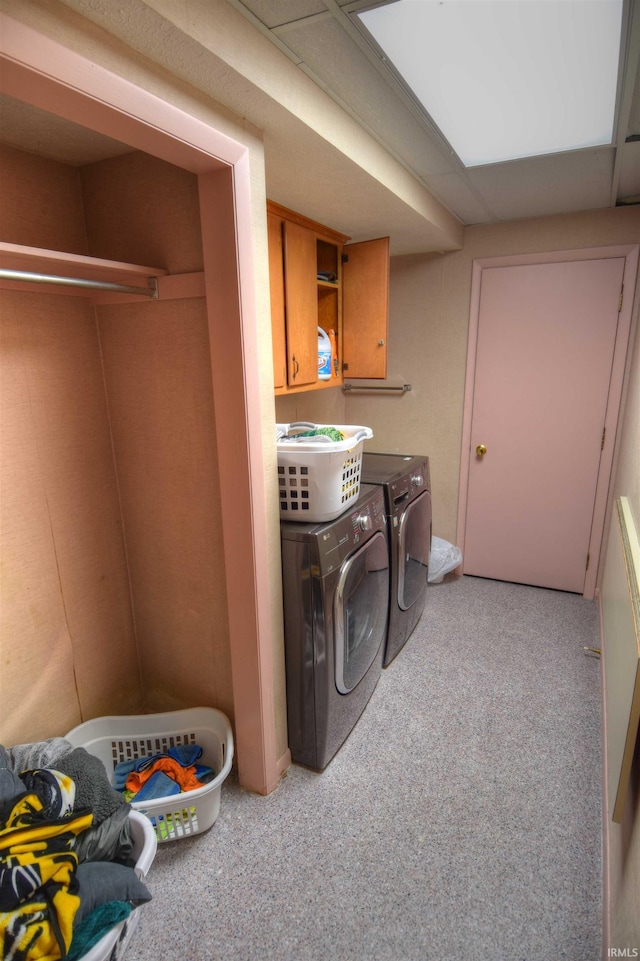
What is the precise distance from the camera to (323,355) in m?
2.48

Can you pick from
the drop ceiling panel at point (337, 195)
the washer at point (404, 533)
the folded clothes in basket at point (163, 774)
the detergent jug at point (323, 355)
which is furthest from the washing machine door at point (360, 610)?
the drop ceiling panel at point (337, 195)

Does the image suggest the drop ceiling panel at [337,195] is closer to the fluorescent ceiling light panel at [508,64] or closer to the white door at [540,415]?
the fluorescent ceiling light panel at [508,64]

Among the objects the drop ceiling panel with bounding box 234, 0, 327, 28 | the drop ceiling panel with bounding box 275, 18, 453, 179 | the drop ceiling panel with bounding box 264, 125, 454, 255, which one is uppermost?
the drop ceiling panel with bounding box 275, 18, 453, 179

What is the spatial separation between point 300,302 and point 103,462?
41.5 inches

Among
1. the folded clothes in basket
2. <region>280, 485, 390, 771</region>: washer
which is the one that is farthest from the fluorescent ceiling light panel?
the folded clothes in basket

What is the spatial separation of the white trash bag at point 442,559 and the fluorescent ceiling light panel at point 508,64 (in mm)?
2290

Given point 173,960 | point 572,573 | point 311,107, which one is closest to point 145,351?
point 311,107

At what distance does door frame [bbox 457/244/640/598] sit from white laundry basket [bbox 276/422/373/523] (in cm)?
173

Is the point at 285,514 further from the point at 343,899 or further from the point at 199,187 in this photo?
the point at 343,899

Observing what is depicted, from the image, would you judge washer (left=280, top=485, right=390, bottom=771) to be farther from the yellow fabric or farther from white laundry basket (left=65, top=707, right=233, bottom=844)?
the yellow fabric

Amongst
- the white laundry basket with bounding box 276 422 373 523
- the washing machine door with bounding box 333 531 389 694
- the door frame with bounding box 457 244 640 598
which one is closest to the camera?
the white laundry basket with bounding box 276 422 373 523

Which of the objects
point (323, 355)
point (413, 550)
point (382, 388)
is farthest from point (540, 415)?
point (323, 355)

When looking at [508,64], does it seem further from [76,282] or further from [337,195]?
[76,282]

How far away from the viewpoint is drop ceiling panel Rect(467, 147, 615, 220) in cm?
197
